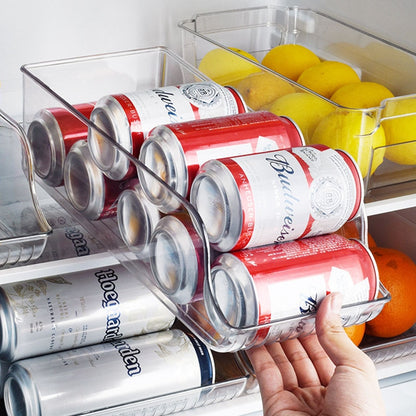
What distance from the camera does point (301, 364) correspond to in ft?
3.21

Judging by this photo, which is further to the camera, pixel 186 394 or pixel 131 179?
pixel 186 394

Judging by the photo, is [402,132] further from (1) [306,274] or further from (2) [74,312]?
(2) [74,312]

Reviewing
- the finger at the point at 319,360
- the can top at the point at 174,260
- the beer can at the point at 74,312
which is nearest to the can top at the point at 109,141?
the can top at the point at 174,260

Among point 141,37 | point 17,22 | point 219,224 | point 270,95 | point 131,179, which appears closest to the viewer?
point 219,224

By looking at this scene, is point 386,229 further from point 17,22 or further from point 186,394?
point 17,22

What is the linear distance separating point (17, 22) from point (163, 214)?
607 millimetres

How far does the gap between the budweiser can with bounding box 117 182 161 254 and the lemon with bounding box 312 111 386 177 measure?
0.30 meters

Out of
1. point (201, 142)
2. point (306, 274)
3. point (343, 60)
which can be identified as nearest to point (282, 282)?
point (306, 274)

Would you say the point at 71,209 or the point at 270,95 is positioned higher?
the point at 270,95

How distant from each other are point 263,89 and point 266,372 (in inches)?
17.2

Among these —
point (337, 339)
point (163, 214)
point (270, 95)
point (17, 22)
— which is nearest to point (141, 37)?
point (17, 22)

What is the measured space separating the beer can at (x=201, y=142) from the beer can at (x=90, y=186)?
0.29 ft

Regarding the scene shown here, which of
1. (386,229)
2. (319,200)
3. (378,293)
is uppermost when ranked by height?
(319,200)

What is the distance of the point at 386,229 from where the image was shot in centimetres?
132
